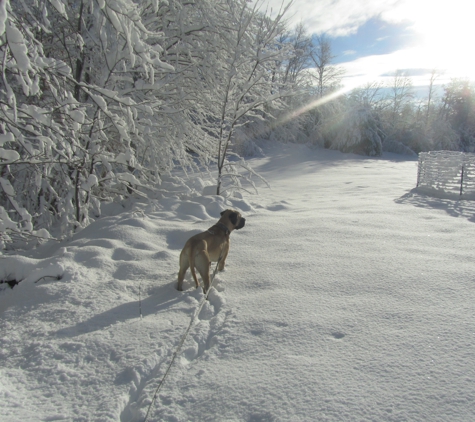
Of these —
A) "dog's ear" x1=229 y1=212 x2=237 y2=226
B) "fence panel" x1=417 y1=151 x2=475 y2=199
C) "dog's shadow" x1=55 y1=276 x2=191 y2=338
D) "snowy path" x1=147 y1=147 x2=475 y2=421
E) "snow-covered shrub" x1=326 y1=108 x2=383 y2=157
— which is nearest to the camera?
"snowy path" x1=147 y1=147 x2=475 y2=421

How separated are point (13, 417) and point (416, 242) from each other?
13.5ft

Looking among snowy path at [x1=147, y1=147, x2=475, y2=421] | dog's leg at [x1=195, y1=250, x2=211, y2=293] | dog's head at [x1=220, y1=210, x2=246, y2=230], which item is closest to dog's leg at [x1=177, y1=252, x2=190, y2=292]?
dog's leg at [x1=195, y1=250, x2=211, y2=293]

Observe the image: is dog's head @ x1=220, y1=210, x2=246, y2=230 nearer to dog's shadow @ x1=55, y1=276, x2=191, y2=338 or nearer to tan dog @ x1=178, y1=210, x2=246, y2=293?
tan dog @ x1=178, y1=210, x2=246, y2=293

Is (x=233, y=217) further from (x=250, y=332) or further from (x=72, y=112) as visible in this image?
(x=72, y=112)

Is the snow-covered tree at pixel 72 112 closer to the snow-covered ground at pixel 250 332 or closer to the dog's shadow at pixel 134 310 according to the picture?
the snow-covered ground at pixel 250 332

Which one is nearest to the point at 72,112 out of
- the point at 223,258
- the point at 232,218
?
the point at 232,218

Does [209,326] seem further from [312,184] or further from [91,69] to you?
[312,184]

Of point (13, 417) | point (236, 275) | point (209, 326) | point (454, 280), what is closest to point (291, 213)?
point (236, 275)

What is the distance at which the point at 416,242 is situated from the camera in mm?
3898

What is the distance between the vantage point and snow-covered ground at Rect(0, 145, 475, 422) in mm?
1519

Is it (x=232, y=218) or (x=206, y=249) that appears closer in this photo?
(x=206, y=249)

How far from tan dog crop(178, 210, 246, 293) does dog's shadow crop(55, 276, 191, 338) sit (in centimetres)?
16

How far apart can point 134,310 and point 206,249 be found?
80 centimetres

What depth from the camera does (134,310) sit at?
2465 mm
